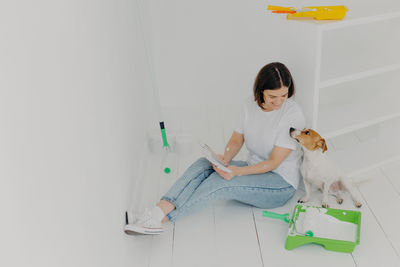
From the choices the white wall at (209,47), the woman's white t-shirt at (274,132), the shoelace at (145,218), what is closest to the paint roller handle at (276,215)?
the woman's white t-shirt at (274,132)

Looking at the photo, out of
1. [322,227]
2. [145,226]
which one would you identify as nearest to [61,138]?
[145,226]

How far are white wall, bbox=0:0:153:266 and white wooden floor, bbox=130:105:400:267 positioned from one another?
8.5 inches

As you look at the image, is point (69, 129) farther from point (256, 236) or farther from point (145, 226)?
point (256, 236)

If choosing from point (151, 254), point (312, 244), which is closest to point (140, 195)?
point (151, 254)

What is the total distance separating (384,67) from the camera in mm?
2328

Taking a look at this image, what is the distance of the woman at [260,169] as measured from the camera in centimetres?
205

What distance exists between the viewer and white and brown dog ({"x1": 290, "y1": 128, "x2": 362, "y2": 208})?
6.89ft

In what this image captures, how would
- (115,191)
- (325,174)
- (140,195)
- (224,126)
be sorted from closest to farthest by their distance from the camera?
(115,191) → (325,174) → (140,195) → (224,126)

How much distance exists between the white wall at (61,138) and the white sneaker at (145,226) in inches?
2.0

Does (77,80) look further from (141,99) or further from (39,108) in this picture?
(141,99)

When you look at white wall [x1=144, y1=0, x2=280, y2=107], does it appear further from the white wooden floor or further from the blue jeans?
the blue jeans

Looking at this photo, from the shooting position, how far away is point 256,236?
2.12m

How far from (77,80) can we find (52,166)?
0.36m

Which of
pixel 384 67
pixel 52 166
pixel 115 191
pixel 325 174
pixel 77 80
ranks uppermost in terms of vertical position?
pixel 77 80
